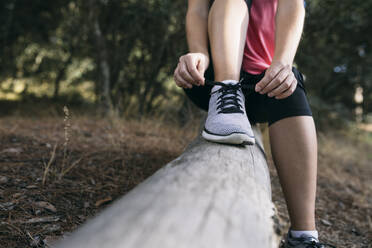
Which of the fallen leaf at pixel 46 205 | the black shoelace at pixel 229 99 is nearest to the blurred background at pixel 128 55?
the fallen leaf at pixel 46 205

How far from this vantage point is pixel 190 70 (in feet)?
3.92

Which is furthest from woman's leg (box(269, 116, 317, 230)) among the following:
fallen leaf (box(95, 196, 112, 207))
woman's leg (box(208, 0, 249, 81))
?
fallen leaf (box(95, 196, 112, 207))

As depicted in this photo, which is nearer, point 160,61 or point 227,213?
point 227,213

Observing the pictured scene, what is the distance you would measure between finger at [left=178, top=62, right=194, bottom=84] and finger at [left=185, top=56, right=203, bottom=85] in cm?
1

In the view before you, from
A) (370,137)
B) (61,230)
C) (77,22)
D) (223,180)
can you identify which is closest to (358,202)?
(223,180)

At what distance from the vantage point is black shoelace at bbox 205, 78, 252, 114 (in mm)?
1094

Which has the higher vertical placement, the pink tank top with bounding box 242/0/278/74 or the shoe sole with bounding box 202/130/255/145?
the pink tank top with bounding box 242/0/278/74

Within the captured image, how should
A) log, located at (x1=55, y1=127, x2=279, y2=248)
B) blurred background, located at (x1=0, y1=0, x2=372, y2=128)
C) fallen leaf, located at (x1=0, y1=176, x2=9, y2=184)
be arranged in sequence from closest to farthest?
log, located at (x1=55, y1=127, x2=279, y2=248) → fallen leaf, located at (x1=0, y1=176, x2=9, y2=184) → blurred background, located at (x1=0, y1=0, x2=372, y2=128)

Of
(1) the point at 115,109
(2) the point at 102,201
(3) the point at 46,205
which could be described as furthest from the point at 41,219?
(1) the point at 115,109

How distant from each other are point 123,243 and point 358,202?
2.52 metres

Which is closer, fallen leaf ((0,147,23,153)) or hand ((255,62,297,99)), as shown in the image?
hand ((255,62,297,99))

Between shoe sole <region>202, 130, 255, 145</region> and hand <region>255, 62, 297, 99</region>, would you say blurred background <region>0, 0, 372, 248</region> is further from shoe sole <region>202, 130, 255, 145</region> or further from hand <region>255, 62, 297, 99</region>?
hand <region>255, 62, 297, 99</region>

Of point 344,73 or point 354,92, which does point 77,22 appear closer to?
point 344,73

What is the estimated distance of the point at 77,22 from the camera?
4.71 meters
